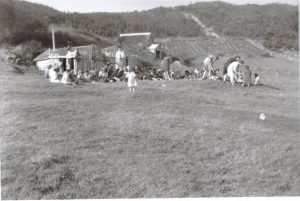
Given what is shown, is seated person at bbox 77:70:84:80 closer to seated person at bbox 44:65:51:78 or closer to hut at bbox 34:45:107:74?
hut at bbox 34:45:107:74

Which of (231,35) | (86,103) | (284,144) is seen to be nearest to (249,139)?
(284,144)

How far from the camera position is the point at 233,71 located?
10094 millimetres

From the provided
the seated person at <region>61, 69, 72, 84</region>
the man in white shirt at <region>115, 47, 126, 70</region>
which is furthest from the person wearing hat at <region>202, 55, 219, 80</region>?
the seated person at <region>61, 69, 72, 84</region>

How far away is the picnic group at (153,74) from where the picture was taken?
8.94 metres

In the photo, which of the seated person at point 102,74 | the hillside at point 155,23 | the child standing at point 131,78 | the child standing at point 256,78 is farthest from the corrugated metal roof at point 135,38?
the child standing at point 256,78

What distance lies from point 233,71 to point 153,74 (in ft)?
6.48

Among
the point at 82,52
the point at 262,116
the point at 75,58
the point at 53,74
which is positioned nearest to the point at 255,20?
the point at 262,116

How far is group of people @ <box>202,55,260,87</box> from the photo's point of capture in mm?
10023

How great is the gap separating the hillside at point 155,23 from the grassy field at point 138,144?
724mm

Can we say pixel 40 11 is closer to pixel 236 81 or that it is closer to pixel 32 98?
pixel 32 98

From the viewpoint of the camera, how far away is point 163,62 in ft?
31.0

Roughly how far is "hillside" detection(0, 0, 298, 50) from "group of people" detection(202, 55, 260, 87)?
0.73 metres

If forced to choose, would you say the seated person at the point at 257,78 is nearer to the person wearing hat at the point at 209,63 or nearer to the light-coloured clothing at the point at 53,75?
the person wearing hat at the point at 209,63

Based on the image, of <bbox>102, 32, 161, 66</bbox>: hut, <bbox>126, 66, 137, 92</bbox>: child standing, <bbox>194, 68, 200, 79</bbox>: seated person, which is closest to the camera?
<bbox>102, 32, 161, 66</bbox>: hut
